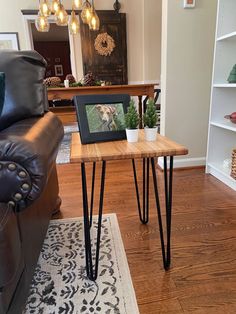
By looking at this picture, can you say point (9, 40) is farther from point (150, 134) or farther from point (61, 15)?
point (150, 134)

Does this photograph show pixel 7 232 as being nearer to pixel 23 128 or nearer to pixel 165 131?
pixel 23 128

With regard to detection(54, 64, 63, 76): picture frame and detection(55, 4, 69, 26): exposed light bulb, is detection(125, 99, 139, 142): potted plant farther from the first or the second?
detection(54, 64, 63, 76): picture frame

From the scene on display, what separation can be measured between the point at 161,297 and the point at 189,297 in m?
0.11

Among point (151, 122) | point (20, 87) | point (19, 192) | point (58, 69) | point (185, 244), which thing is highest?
point (58, 69)

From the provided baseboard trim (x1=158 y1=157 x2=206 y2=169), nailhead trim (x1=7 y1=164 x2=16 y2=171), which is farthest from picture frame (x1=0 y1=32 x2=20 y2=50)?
nailhead trim (x1=7 y1=164 x2=16 y2=171)

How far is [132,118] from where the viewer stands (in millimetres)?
1019

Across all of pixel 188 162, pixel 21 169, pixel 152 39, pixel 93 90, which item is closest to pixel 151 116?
pixel 21 169

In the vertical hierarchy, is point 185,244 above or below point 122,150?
below

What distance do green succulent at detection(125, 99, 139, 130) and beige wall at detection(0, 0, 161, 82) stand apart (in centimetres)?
402

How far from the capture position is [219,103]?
6.69ft

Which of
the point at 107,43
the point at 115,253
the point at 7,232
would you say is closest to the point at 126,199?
the point at 115,253

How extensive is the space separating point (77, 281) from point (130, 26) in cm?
470

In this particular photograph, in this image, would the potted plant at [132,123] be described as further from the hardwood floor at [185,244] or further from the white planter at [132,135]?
the hardwood floor at [185,244]

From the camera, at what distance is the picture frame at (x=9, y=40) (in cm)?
438
